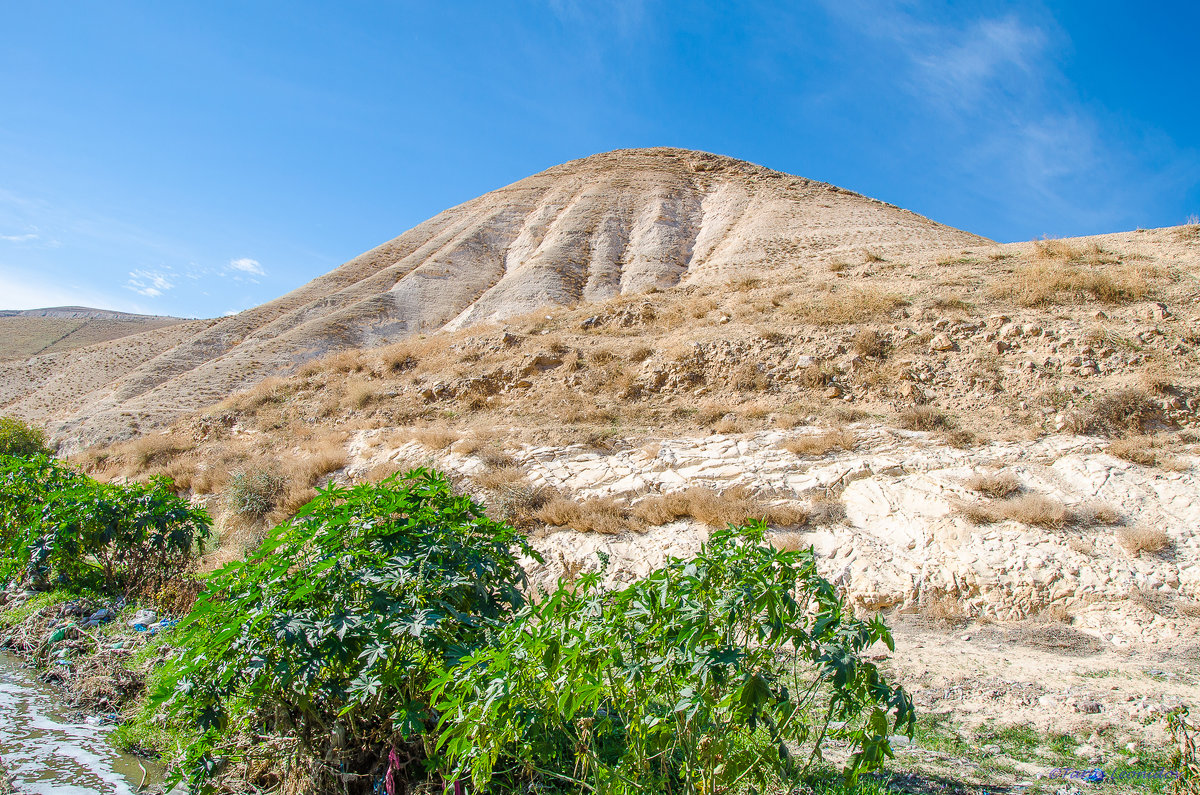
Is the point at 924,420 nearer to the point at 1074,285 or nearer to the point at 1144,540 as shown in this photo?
the point at 1144,540

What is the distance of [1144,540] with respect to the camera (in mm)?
6250

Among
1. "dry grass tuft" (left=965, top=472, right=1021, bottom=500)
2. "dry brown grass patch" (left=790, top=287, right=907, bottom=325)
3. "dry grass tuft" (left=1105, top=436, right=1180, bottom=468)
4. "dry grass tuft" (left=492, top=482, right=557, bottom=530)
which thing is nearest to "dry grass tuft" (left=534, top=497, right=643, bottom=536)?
"dry grass tuft" (left=492, top=482, right=557, bottom=530)

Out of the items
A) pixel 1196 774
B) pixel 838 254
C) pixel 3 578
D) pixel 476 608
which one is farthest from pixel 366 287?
pixel 1196 774

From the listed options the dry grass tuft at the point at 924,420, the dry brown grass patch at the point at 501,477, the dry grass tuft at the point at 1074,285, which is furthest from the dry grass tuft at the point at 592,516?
the dry grass tuft at the point at 1074,285

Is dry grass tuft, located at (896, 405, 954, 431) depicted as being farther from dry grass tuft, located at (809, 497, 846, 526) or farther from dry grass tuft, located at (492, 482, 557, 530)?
dry grass tuft, located at (492, 482, 557, 530)

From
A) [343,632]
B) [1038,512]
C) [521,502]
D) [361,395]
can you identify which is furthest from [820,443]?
[361,395]

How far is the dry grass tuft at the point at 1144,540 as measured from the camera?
20.4 feet

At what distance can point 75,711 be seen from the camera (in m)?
4.69

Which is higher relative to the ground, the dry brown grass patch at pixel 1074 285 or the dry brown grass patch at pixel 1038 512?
the dry brown grass patch at pixel 1074 285

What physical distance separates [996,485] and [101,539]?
10.3m

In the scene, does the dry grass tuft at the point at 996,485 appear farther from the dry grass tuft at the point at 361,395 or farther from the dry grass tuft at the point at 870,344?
the dry grass tuft at the point at 361,395

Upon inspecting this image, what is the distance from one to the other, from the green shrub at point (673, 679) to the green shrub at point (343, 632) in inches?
17.1

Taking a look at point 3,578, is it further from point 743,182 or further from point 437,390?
point 743,182

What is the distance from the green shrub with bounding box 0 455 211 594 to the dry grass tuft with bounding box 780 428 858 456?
7.76m
